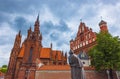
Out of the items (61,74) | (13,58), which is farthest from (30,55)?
(61,74)

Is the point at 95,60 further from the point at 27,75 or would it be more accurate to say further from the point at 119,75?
the point at 27,75

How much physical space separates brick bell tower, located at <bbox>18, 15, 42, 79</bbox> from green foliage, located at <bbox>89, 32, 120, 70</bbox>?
46.7 ft

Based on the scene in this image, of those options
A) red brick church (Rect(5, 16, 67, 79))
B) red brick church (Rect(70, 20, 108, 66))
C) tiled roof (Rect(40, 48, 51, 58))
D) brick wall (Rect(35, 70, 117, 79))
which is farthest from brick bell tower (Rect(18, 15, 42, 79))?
red brick church (Rect(70, 20, 108, 66))

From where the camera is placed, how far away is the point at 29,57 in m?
29.9

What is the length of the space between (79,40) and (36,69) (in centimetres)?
1548

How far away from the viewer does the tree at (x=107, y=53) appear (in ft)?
69.0

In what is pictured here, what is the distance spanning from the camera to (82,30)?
34344mm

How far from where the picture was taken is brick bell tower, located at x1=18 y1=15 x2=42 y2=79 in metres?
26.8

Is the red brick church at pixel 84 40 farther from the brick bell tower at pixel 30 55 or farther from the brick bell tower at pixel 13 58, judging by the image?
the brick bell tower at pixel 13 58

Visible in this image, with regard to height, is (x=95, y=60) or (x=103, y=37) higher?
(x=103, y=37)

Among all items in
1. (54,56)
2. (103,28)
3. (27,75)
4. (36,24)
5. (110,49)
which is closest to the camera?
(110,49)

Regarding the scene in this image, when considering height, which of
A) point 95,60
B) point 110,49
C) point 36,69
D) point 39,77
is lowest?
point 39,77

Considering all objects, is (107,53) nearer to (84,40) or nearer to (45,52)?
(84,40)

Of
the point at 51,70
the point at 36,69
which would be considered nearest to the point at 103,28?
the point at 51,70
